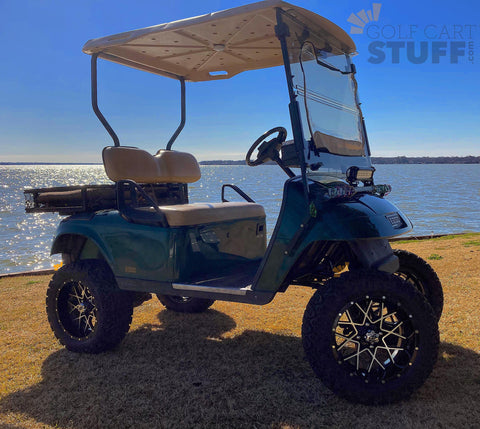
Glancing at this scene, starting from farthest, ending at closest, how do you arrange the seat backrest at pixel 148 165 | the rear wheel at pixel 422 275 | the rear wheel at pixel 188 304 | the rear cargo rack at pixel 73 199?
the rear wheel at pixel 188 304 → the seat backrest at pixel 148 165 → the rear cargo rack at pixel 73 199 → the rear wheel at pixel 422 275

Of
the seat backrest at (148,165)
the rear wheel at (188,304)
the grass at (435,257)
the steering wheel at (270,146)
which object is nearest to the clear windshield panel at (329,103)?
the steering wheel at (270,146)

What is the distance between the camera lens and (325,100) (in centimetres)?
337

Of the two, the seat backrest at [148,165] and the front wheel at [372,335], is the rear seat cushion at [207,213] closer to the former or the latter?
the seat backrest at [148,165]

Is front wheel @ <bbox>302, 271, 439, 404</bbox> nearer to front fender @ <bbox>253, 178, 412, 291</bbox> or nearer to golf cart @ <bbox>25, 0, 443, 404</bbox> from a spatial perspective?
golf cart @ <bbox>25, 0, 443, 404</bbox>

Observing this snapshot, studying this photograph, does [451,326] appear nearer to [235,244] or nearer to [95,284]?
[235,244]

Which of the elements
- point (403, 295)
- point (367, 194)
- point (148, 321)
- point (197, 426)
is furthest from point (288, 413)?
point (148, 321)

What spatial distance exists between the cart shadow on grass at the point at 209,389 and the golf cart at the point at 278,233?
185 millimetres

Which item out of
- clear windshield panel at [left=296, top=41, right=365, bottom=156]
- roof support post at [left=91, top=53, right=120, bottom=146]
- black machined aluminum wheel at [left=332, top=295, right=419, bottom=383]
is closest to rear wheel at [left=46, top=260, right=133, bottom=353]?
roof support post at [left=91, top=53, right=120, bottom=146]

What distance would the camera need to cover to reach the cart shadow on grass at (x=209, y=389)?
8.70 feet

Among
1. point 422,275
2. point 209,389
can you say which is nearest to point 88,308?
point 209,389

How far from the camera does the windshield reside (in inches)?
123

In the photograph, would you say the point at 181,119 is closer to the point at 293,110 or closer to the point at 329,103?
the point at 329,103

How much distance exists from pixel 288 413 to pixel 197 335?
154 cm

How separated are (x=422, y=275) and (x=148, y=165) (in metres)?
2.62
